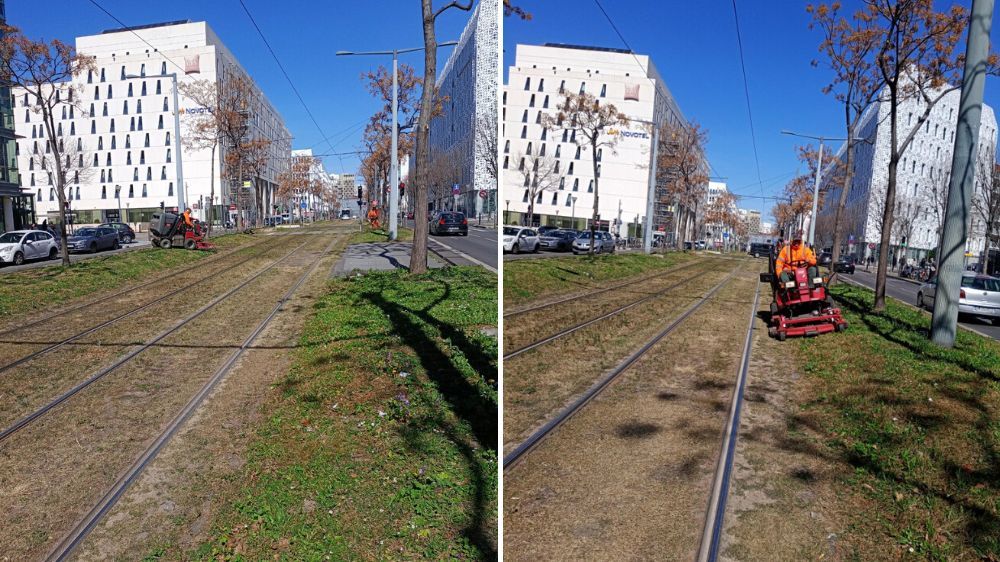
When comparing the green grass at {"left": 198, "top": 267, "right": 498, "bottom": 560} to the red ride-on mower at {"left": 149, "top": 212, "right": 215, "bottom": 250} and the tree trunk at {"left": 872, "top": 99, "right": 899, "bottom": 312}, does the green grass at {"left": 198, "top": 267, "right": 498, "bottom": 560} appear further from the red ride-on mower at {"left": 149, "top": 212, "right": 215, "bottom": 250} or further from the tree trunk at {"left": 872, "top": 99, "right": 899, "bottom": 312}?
the red ride-on mower at {"left": 149, "top": 212, "right": 215, "bottom": 250}

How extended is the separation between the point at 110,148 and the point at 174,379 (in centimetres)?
1546

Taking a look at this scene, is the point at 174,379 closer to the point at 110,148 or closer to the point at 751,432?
the point at 751,432

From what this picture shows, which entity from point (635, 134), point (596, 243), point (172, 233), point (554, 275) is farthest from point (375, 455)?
point (635, 134)

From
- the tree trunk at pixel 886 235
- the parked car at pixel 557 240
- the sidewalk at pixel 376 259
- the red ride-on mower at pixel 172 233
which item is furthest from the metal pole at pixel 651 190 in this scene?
the red ride-on mower at pixel 172 233

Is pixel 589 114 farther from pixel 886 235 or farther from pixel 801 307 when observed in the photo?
pixel 801 307

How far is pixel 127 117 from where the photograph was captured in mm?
20188

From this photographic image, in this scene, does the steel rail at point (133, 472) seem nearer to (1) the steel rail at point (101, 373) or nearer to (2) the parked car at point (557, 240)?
(1) the steel rail at point (101, 373)

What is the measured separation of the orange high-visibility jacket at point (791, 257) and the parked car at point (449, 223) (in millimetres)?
31710

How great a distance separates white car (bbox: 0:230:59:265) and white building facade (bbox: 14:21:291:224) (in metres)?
2.67

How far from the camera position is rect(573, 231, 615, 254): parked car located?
3891 cm

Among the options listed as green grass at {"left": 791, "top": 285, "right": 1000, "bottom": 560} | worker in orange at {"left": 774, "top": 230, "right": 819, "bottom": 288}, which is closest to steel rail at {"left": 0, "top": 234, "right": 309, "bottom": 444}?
green grass at {"left": 791, "top": 285, "right": 1000, "bottom": 560}

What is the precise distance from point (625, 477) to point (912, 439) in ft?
8.97

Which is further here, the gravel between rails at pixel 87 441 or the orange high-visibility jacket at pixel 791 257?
the orange high-visibility jacket at pixel 791 257

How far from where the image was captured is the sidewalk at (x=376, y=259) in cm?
1933
